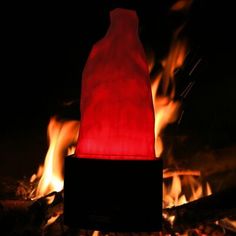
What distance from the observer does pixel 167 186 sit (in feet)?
8.49

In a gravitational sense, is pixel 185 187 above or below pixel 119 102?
below

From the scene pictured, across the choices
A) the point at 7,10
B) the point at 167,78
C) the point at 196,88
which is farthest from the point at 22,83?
the point at 196,88

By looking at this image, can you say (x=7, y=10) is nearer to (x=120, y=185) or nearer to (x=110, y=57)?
(x=110, y=57)

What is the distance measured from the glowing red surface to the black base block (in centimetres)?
11

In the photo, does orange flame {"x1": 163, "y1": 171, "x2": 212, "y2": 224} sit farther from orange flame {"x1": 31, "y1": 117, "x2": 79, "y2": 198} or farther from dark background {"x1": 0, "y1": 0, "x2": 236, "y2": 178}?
orange flame {"x1": 31, "y1": 117, "x2": 79, "y2": 198}

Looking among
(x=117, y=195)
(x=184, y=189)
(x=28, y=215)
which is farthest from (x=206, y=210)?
(x=28, y=215)

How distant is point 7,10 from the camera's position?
9.13ft

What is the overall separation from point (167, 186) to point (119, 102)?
3.94 feet

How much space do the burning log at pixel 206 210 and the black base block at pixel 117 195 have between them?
0.52m

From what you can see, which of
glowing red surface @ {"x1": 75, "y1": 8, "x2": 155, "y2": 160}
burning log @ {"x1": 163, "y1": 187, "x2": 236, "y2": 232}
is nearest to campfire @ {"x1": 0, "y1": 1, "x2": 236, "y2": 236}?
burning log @ {"x1": 163, "y1": 187, "x2": 236, "y2": 232}

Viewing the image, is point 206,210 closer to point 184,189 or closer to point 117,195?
point 184,189

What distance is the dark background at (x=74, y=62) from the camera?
2717 mm

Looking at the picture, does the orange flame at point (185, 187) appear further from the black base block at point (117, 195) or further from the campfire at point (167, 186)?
the black base block at point (117, 195)

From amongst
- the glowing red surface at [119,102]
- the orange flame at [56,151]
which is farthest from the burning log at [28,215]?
the glowing red surface at [119,102]
